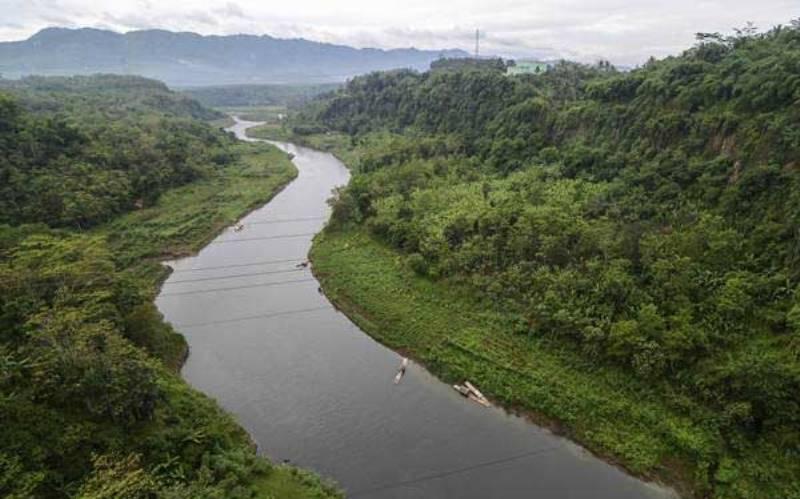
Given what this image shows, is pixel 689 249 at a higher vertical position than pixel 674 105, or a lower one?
lower

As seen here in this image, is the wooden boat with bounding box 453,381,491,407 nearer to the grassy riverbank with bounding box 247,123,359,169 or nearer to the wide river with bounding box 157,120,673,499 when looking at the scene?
the wide river with bounding box 157,120,673,499

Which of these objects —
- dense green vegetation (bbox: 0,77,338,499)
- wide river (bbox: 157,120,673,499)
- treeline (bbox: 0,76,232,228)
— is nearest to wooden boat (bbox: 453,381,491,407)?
wide river (bbox: 157,120,673,499)

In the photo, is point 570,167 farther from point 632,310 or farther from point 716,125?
point 632,310

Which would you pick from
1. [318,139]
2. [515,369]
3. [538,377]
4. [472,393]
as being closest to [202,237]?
[472,393]

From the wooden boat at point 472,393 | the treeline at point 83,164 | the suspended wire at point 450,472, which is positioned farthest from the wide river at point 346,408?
the treeline at point 83,164

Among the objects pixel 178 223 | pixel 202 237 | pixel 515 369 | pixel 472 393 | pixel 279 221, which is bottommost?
pixel 472 393

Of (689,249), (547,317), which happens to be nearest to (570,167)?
(689,249)

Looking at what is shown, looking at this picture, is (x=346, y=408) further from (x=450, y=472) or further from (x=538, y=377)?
(x=538, y=377)
